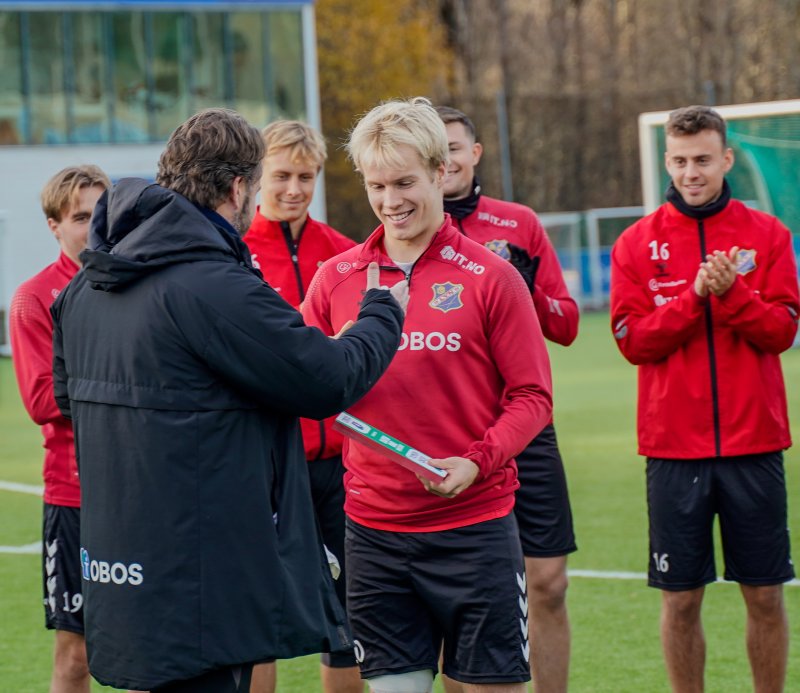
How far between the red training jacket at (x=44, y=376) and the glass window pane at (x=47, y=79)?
106ft

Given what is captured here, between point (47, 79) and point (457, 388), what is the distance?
34.1 metres

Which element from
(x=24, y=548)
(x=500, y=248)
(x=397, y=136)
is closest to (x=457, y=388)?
(x=397, y=136)

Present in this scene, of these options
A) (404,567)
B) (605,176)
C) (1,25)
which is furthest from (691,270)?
(605,176)

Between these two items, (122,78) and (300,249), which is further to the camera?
(122,78)

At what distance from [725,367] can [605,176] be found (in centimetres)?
3849

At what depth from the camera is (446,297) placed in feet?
12.4

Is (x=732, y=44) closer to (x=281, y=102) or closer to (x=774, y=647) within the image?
(x=281, y=102)

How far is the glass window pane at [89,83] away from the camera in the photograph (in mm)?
35906

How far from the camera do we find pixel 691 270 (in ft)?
16.2

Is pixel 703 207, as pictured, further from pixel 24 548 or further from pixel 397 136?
pixel 24 548

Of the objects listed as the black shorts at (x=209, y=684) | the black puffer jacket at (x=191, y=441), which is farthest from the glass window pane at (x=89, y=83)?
the black shorts at (x=209, y=684)

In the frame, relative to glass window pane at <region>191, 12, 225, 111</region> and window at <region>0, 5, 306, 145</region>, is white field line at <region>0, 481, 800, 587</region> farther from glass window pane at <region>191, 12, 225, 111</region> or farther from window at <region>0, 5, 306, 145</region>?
glass window pane at <region>191, 12, 225, 111</region>

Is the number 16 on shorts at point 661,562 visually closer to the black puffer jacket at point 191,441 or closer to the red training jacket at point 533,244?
the red training jacket at point 533,244

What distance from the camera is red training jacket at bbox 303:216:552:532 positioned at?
3.72 m
